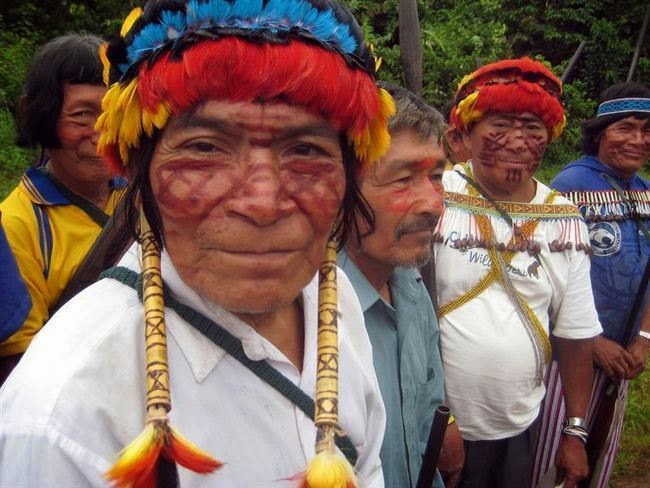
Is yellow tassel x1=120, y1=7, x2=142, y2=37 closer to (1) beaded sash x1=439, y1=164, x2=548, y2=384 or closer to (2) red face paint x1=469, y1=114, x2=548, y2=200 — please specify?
(1) beaded sash x1=439, y1=164, x2=548, y2=384

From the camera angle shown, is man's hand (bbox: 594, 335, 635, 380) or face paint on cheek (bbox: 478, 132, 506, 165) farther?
man's hand (bbox: 594, 335, 635, 380)

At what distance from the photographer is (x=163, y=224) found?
1.18 metres

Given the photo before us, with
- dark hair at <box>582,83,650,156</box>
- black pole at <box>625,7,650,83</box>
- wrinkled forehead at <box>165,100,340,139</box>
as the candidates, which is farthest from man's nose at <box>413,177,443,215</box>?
black pole at <box>625,7,650,83</box>

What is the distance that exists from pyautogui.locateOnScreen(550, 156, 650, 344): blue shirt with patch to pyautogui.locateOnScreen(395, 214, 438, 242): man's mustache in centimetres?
160

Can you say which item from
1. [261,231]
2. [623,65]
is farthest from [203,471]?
[623,65]

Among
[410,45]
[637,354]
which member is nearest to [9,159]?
[410,45]

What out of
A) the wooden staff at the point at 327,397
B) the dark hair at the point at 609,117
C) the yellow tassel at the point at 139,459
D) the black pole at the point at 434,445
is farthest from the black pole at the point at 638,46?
the yellow tassel at the point at 139,459

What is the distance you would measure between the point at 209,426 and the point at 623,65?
1465 cm

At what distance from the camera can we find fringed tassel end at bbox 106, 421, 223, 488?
94cm

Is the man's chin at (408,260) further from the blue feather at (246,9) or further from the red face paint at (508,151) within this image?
the blue feather at (246,9)

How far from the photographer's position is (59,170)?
2309 millimetres

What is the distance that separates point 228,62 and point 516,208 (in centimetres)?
190

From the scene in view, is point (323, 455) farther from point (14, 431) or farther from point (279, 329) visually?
point (14, 431)

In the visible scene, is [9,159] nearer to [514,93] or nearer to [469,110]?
[469,110]
